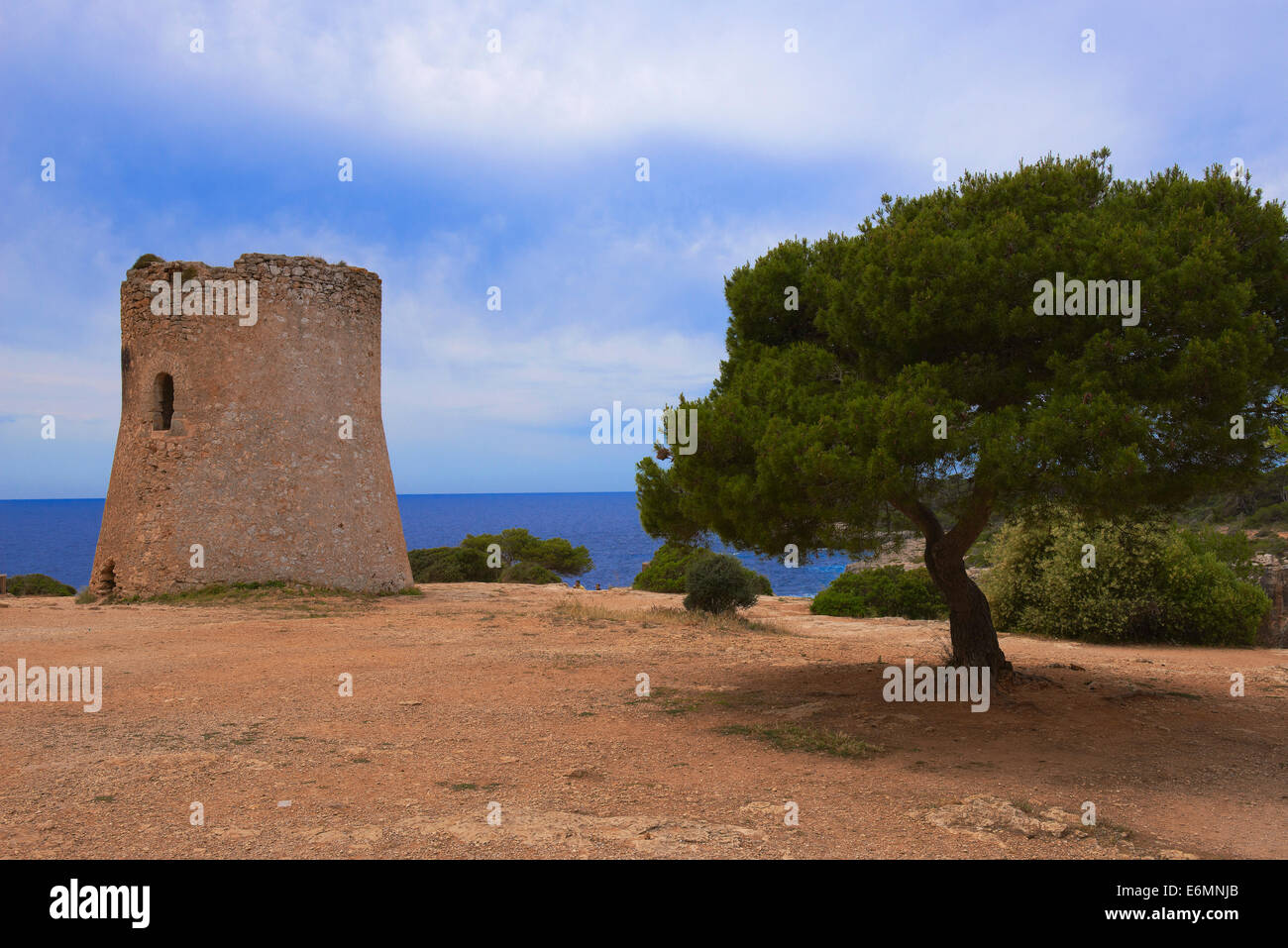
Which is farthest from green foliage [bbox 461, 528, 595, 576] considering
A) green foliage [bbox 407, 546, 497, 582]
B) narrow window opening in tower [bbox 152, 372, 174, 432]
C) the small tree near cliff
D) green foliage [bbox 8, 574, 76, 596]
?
the small tree near cliff

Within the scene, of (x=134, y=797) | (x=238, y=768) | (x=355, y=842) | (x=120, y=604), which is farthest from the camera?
(x=120, y=604)

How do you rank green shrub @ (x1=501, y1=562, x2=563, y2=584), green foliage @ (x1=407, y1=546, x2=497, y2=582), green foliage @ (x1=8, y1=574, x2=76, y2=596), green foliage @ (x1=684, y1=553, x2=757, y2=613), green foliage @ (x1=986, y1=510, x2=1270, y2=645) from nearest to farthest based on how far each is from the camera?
green foliage @ (x1=986, y1=510, x2=1270, y2=645), green foliage @ (x1=684, y1=553, x2=757, y2=613), green foliage @ (x1=8, y1=574, x2=76, y2=596), green foliage @ (x1=407, y1=546, x2=497, y2=582), green shrub @ (x1=501, y1=562, x2=563, y2=584)

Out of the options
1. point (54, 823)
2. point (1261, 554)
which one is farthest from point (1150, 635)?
point (1261, 554)

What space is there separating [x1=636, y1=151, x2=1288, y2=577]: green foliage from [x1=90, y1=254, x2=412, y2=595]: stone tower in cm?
1140

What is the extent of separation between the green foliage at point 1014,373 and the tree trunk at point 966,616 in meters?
0.83

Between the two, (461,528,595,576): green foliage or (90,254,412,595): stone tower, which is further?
(461,528,595,576): green foliage

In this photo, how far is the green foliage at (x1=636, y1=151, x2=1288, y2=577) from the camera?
21.5 feet

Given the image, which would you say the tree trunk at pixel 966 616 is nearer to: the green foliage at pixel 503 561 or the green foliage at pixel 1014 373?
the green foliage at pixel 1014 373

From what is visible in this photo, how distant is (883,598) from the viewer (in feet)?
60.6

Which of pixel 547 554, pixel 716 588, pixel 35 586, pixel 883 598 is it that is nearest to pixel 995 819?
pixel 716 588

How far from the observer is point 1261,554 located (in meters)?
27.1

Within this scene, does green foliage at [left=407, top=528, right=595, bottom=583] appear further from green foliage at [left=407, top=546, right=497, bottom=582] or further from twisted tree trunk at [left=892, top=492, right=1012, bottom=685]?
twisted tree trunk at [left=892, top=492, right=1012, bottom=685]
